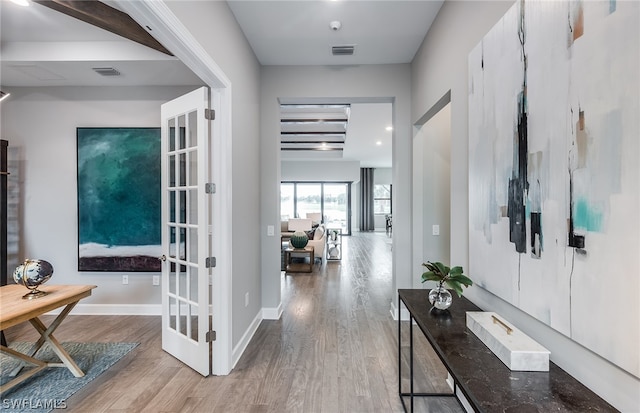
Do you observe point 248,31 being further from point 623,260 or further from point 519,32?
point 623,260

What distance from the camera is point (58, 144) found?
341 centimetres

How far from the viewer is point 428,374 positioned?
229 cm

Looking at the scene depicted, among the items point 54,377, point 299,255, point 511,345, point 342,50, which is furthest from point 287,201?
point 511,345

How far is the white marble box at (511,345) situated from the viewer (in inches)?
40.4

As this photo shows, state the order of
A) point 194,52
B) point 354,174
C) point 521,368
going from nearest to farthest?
point 521,368 → point 194,52 → point 354,174

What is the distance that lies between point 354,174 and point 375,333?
8.26 metres

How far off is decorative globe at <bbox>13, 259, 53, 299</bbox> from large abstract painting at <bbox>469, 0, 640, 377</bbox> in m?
3.18

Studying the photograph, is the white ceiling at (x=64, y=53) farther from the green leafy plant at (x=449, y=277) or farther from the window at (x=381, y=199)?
the window at (x=381, y=199)

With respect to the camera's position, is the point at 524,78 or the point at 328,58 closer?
the point at 524,78

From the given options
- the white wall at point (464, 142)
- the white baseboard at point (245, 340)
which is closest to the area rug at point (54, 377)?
the white baseboard at point (245, 340)

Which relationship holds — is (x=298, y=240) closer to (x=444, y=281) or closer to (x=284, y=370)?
(x=284, y=370)

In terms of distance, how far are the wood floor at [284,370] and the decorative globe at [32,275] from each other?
846 millimetres

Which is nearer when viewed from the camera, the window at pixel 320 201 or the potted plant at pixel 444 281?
the potted plant at pixel 444 281

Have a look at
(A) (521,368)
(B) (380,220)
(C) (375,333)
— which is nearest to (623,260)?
(A) (521,368)
